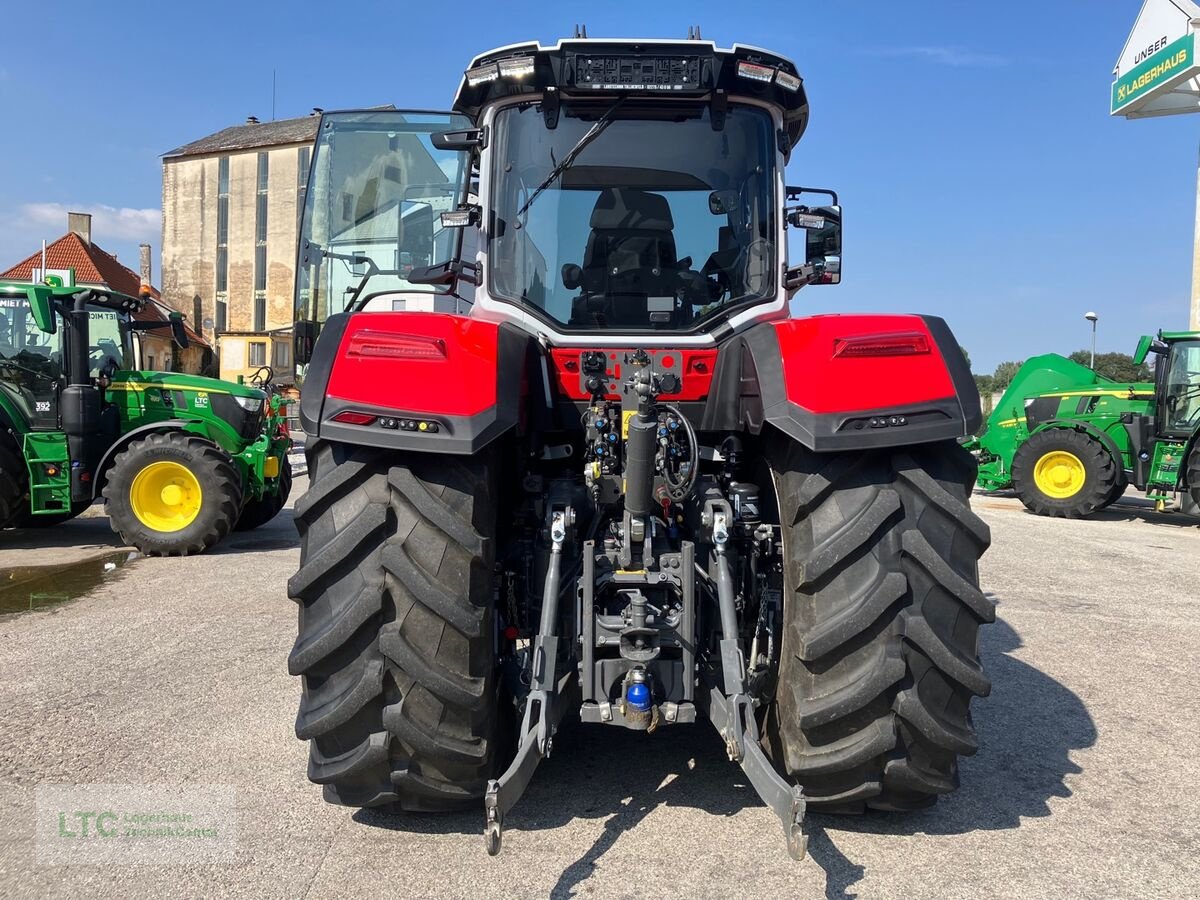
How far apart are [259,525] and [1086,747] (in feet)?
28.3

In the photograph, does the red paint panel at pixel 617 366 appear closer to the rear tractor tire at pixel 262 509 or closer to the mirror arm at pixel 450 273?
the mirror arm at pixel 450 273

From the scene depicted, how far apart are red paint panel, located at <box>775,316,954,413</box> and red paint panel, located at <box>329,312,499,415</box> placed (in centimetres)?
96

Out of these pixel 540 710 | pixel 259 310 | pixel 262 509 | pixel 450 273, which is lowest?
pixel 262 509

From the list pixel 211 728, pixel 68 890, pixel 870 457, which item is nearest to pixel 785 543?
pixel 870 457

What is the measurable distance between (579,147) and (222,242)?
175 feet

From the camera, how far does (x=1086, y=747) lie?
12.7 ft

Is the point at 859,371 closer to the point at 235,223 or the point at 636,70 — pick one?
the point at 636,70

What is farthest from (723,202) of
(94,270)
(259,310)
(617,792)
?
(259,310)

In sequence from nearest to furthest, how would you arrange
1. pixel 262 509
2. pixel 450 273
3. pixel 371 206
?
pixel 450 273
pixel 371 206
pixel 262 509

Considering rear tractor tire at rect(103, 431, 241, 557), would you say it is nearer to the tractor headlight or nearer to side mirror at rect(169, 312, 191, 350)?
the tractor headlight

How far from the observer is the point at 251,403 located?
9.41 metres

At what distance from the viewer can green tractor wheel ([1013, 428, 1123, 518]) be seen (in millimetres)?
12859

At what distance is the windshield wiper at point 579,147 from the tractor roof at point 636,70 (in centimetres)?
8

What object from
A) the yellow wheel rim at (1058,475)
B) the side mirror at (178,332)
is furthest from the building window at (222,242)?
the yellow wheel rim at (1058,475)
